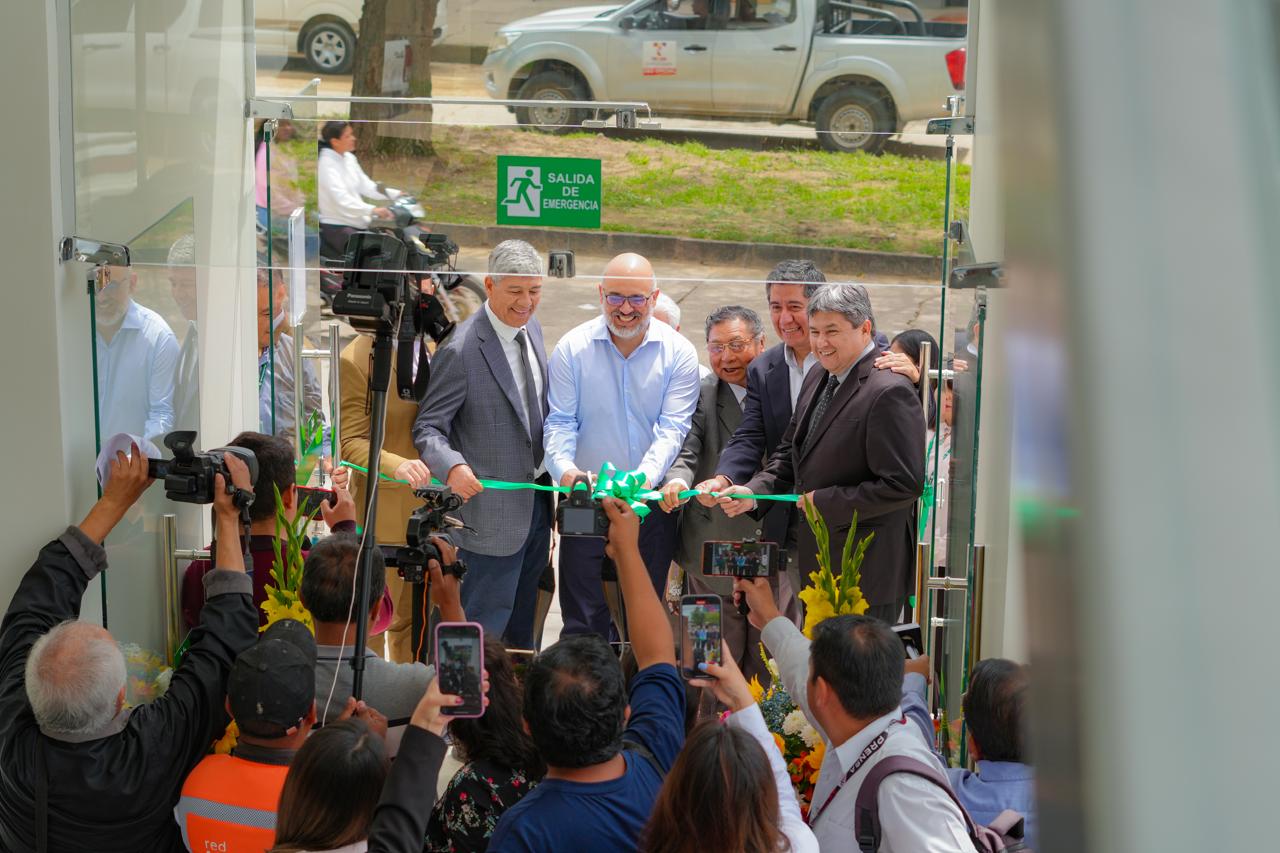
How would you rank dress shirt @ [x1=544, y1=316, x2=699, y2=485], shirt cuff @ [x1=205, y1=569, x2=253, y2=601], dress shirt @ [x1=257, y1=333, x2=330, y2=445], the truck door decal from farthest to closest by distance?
dress shirt @ [x1=257, y1=333, x2=330, y2=445]
dress shirt @ [x1=544, y1=316, x2=699, y2=485]
the truck door decal
shirt cuff @ [x1=205, y1=569, x2=253, y2=601]

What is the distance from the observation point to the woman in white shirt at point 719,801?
2248 millimetres

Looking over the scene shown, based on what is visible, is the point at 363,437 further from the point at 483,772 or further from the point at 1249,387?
the point at 1249,387

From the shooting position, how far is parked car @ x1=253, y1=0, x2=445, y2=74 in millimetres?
4141

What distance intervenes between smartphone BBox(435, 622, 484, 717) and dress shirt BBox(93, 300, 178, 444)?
4.16 feet

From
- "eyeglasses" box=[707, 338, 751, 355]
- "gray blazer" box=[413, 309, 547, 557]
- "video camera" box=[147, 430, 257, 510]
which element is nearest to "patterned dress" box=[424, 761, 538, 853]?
"video camera" box=[147, 430, 257, 510]

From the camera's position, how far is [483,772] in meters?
2.77

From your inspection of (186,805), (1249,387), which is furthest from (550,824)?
(1249,387)

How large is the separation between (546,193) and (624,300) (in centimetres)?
56

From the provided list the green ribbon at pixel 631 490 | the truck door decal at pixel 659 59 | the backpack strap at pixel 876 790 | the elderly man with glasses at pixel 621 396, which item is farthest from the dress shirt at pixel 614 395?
the backpack strap at pixel 876 790

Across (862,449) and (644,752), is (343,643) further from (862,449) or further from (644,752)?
(862,449)

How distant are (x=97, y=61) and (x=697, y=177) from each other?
1618mm

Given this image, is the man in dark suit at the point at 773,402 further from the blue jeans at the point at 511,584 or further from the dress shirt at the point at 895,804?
the dress shirt at the point at 895,804

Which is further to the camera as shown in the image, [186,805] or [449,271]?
[449,271]

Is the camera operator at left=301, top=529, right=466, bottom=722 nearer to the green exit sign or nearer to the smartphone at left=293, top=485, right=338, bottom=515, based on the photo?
the smartphone at left=293, top=485, right=338, bottom=515
